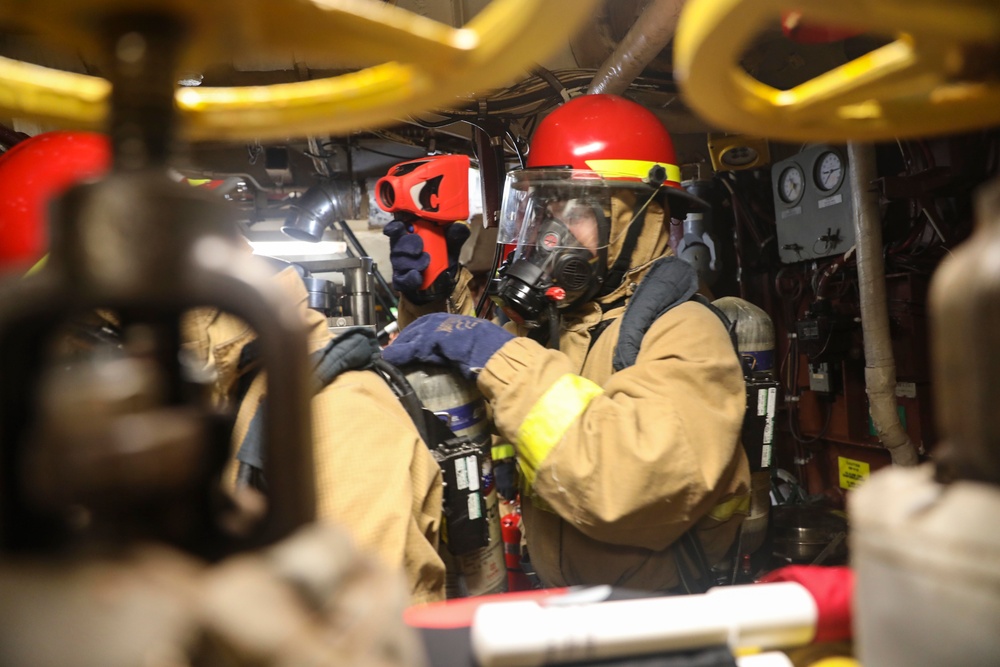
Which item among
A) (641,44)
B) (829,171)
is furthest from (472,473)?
(829,171)

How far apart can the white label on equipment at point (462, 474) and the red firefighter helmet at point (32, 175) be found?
1.10 metres

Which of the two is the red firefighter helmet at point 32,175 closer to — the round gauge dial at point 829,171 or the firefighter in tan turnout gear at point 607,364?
the firefighter in tan turnout gear at point 607,364

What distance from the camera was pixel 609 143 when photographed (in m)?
2.44

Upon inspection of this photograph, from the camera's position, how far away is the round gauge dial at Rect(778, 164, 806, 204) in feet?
12.9

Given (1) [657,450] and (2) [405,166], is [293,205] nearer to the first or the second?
(2) [405,166]

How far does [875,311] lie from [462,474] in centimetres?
219

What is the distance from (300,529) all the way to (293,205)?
529 cm

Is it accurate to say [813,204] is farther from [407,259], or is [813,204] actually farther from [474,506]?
[474,506]

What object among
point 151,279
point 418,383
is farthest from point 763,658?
point 418,383

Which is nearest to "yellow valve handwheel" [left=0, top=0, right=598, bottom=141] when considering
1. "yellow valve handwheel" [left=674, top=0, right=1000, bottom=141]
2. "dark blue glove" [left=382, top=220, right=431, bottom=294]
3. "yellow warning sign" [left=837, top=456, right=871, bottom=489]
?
"yellow valve handwheel" [left=674, top=0, right=1000, bottom=141]

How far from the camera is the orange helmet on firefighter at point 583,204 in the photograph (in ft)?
7.63

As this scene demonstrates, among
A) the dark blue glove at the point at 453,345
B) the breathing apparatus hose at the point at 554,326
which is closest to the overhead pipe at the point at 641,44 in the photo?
the breathing apparatus hose at the point at 554,326

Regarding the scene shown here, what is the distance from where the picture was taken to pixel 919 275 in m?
3.11

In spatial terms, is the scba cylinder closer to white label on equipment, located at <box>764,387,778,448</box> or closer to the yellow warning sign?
white label on equipment, located at <box>764,387,778,448</box>
